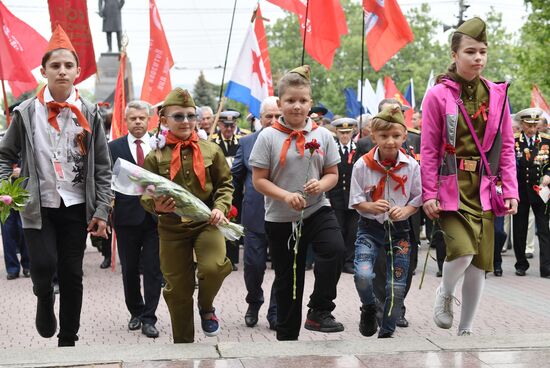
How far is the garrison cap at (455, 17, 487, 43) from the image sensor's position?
6.36 meters

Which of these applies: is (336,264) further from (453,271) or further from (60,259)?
(60,259)

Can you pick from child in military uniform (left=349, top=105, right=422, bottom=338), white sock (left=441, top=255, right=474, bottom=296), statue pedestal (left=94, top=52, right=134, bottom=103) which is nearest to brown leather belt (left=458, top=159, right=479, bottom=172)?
child in military uniform (left=349, top=105, right=422, bottom=338)

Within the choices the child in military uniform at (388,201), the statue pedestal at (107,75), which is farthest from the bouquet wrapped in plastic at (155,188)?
the statue pedestal at (107,75)

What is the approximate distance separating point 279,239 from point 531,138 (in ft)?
24.4

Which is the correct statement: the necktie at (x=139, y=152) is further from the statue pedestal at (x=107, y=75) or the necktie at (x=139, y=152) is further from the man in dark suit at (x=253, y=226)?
the statue pedestal at (x=107, y=75)

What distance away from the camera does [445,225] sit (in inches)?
252

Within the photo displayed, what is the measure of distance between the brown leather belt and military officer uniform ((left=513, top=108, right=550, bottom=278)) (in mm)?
6656

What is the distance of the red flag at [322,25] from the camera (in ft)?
41.5

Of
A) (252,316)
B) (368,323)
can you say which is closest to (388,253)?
(368,323)

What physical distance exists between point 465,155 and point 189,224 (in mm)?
1857

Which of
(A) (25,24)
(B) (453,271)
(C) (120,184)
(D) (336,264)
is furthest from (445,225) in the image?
(A) (25,24)

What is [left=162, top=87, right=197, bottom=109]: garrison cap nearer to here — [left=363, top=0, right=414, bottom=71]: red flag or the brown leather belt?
the brown leather belt

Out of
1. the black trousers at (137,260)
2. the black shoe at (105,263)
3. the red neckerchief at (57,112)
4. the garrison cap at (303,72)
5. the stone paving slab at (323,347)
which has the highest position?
the garrison cap at (303,72)

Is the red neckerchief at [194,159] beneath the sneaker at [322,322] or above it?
above
